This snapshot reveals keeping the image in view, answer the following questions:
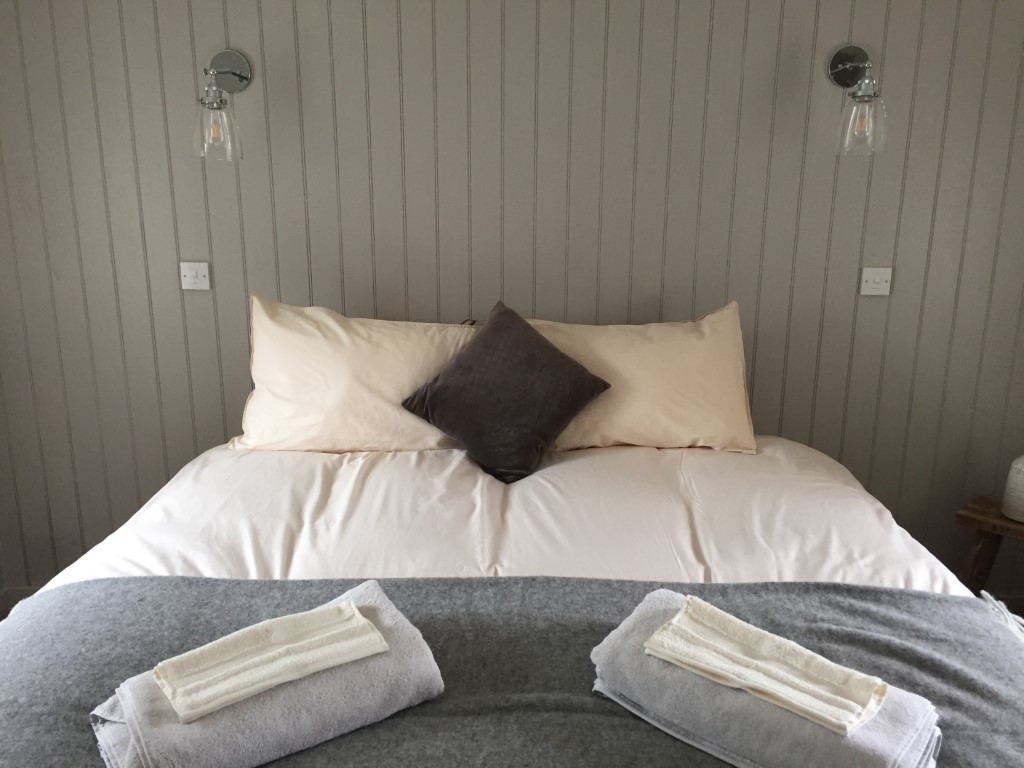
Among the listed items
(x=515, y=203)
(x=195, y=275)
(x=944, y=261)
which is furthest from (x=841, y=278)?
(x=195, y=275)

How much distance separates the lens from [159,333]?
2.58 metres

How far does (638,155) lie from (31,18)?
184 cm

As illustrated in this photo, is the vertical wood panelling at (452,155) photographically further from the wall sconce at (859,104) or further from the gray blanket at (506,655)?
the gray blanket at (506,655)

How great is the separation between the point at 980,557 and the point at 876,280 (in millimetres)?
897

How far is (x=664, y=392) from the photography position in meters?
2.23

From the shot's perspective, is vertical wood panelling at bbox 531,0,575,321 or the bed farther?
vertical wood panelling at bbox 531,0,575,321

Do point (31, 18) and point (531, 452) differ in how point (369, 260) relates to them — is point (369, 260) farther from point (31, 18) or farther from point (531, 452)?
point (31, 18)

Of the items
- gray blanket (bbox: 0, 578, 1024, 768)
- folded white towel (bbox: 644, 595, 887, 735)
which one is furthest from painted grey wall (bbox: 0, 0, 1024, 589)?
folded white towel (bbox: 644, 595, 887, 735)

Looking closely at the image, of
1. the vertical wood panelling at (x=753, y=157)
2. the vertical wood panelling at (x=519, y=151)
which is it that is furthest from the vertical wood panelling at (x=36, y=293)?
the vertical wood panelling at (x=753, y=157)

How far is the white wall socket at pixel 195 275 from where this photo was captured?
99.4 inches

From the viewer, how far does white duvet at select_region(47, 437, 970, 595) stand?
1.54 m

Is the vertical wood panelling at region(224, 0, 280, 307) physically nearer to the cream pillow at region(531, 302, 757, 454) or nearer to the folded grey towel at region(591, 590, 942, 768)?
the cream pillow at region(531, 302, 757, 454)

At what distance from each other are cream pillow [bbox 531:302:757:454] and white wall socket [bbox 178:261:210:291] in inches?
43.9

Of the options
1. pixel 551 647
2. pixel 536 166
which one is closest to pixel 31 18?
pixel 536 166
